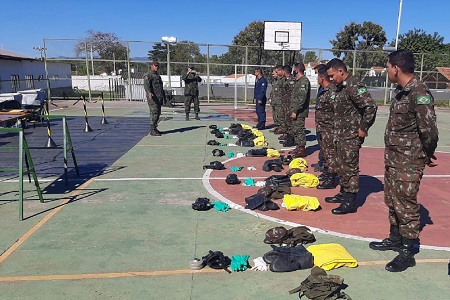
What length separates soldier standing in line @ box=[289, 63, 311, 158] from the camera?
28.0 ft

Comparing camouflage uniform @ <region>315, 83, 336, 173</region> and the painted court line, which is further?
camouflage uniform @ <region>315, 83, 336, 173</region>

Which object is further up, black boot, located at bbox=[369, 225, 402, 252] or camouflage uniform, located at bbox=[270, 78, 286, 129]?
camouflage uniform, located at bbox=[270, 78, 286, 129]

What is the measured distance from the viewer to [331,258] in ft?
12.1

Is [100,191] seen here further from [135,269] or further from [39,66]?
[39,66]

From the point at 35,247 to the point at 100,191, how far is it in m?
2.09

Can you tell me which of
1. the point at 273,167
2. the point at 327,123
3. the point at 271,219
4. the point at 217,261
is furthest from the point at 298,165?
the point at 217,261

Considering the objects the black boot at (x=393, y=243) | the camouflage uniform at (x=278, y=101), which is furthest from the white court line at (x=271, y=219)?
the camouflage uniform at (x=278, y=101)

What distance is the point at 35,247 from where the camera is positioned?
4160 millimetres

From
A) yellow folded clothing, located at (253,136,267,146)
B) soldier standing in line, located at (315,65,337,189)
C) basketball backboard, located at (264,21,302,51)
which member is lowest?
yellow folded clothing, located at (253,136,267,146)

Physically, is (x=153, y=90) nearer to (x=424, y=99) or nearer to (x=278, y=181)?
(x=278, y=181)

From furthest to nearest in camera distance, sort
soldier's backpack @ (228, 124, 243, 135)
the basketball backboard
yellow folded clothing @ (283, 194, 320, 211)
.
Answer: the basketball backboard → soldier's backpack @ (228, 124, 243, 135) → yellow folded clothing @ (283, 194, 320, 211)

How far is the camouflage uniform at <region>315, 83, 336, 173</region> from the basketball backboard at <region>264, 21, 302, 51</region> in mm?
16888

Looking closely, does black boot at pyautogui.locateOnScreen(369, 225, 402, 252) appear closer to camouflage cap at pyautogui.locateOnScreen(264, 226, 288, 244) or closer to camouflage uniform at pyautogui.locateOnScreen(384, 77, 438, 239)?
camouflage uniform at pyautogui.locateOnScreen(384, 77, 438, 239)

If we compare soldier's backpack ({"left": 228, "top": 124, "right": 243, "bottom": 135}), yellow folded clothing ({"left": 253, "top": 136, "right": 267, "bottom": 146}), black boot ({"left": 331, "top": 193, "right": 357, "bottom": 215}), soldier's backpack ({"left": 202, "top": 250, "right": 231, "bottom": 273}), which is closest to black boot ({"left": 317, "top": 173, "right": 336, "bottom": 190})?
black boot ({"left": 331, "top": 193, "right": 357, "bottom": 215})
